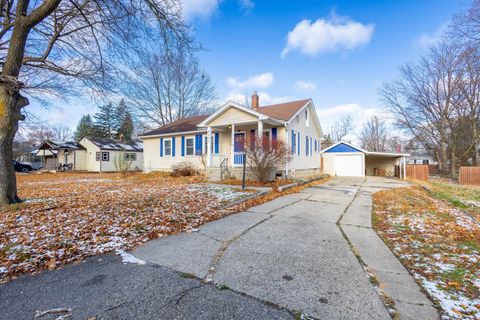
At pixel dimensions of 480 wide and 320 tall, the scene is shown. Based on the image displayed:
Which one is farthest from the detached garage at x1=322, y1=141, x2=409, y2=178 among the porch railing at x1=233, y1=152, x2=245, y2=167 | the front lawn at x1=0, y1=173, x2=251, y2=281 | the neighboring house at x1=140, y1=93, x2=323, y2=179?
the front lawn at x1=0, y1=173, x2=251, y2=281

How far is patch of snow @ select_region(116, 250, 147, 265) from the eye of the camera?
3054mm

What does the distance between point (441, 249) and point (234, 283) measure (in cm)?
359

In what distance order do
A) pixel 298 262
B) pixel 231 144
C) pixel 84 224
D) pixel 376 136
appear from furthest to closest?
pixel 376 136, pixel 231 144, pixel 84 224, pixel 298 262

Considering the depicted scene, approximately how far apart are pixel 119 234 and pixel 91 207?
8.61 feet

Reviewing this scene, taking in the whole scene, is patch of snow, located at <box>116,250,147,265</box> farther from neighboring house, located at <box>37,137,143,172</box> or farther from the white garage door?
neighboring house, located at <box>37,137,143,172</box>

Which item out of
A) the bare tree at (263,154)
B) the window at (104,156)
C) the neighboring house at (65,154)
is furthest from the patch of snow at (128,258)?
the neighboring house at (65,154)

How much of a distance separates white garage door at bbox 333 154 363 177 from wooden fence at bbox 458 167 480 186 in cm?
671

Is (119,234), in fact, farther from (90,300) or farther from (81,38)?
(81,38)

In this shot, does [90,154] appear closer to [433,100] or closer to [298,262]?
[298,262]

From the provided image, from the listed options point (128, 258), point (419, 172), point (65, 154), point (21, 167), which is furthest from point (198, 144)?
point (21, 167)

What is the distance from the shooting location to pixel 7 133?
571 centimetres

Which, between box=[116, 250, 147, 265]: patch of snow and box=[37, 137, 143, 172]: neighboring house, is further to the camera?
box=[37, 137, 143, 172]: neighboring house

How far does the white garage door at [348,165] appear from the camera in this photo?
768 inches

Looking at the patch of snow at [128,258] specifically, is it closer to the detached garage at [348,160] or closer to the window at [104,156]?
the detached garage at [348,160]
